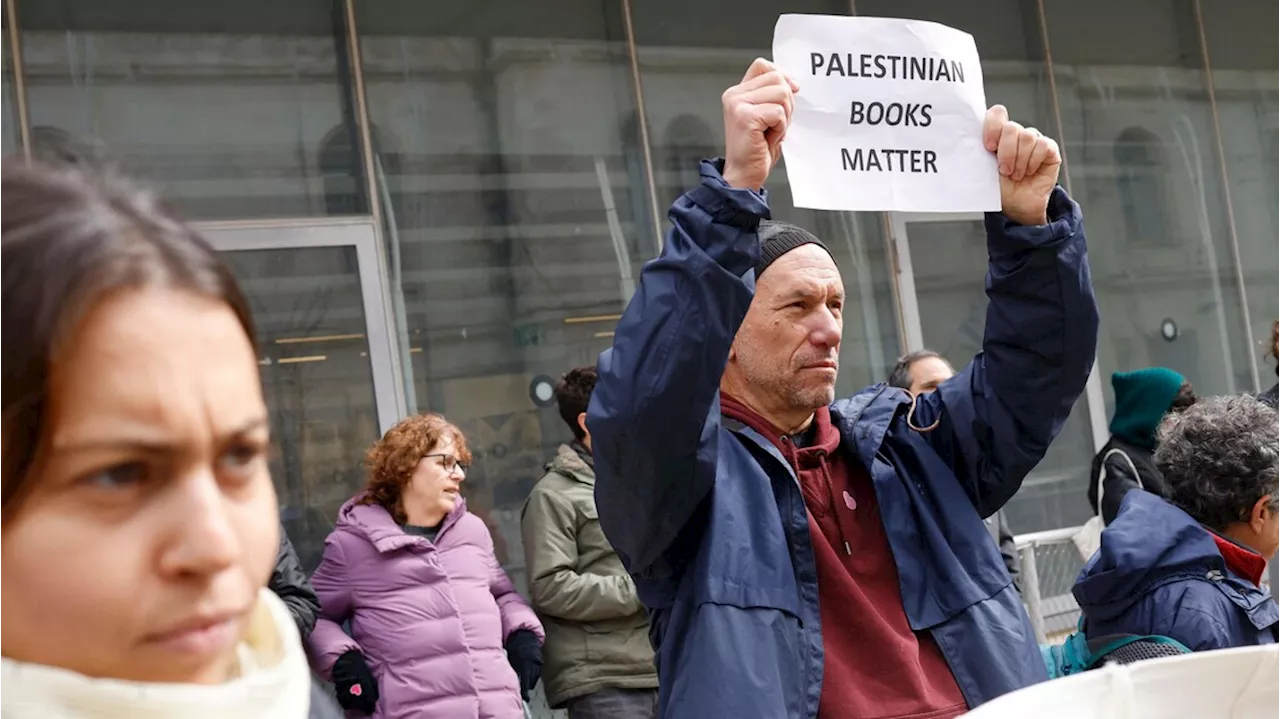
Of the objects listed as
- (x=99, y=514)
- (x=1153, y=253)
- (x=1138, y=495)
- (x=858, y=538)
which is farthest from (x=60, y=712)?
(x=1153, y=253)

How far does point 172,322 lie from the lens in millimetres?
842

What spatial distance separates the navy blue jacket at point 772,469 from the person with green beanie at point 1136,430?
3.20m

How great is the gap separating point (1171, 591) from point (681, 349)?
1554 mm

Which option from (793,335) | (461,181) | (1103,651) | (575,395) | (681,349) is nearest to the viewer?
(681,349)

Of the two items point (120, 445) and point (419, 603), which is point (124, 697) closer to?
point (120, 445)

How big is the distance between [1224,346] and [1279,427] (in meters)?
7.83

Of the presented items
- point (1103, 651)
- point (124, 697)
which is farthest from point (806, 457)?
point (124, 697)

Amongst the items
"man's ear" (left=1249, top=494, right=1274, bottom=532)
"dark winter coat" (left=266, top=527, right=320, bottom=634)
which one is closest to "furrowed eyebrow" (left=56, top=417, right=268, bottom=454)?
"man's ear" (left=1249, top=494, right=1274, bottom=532)

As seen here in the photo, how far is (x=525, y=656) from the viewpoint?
515 cm

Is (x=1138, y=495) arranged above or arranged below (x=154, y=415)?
below

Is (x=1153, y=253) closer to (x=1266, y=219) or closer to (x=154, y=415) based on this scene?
(x=1266, y=219)

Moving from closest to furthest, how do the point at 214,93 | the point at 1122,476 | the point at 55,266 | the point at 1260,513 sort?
the point at 55,266
the point at 1260,513
the point at 1122,476
the point at 214,93

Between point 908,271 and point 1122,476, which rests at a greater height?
point 908,271

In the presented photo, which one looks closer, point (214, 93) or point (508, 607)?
point (508, 607)
